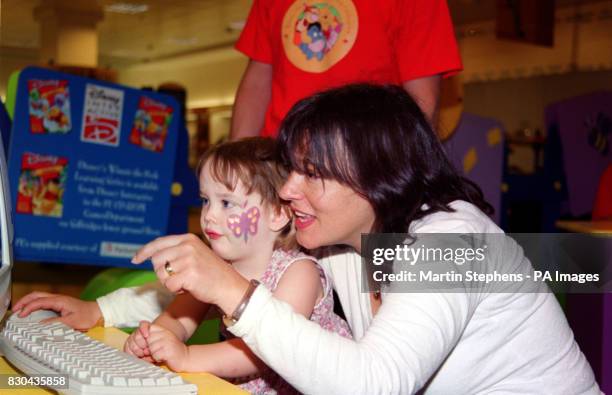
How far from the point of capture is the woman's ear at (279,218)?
1364 millimetres

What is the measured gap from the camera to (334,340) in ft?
3.05

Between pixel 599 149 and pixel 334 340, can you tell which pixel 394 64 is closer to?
pixel 334 340

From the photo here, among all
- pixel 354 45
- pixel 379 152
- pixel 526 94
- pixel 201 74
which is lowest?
pixel 379 152

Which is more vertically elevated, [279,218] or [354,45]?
[354,45]

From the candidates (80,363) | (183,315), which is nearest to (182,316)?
(183,315)

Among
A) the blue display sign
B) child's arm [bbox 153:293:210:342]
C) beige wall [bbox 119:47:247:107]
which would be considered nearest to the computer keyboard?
child's arm [bbox 153:293:210:342]

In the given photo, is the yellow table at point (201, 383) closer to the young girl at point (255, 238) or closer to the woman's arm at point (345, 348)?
the woman's arm at point (345, 348)

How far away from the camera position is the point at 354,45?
1.87 m

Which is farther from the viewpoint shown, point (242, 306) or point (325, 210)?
point (325, 210)

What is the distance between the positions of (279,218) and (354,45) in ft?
2.17

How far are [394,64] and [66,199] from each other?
131cm

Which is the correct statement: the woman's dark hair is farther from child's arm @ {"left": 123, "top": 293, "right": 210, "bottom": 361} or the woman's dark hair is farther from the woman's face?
child's arm @ {"left": 123, "top": 293, "right": 210, "bottom": 361}

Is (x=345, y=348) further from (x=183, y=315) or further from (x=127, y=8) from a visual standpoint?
(x=127, y=8)

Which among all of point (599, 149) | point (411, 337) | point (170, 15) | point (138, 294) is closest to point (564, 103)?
point (599, 149)
